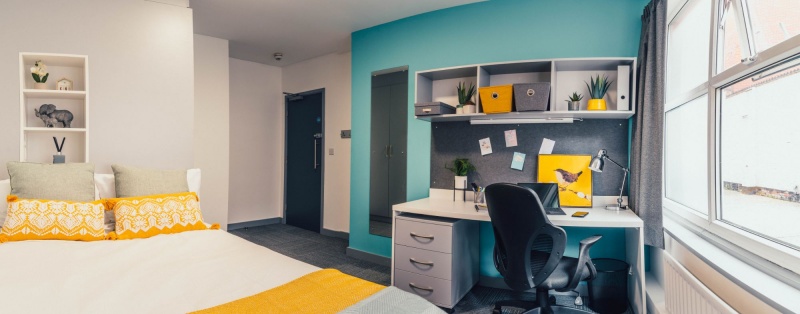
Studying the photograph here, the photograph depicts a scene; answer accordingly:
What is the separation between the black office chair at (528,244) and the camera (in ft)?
5.86

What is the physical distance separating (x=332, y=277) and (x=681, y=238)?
66.3 inches

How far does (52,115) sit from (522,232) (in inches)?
121

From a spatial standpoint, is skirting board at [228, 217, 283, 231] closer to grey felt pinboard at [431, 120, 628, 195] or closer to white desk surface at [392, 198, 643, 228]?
grey felt pinboard at [431, 120, 628, 195]

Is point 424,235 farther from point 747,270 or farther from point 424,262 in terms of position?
point 747,270

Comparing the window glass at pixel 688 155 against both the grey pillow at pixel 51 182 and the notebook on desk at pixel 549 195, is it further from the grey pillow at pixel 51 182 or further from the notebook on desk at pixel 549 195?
the grey pillow at pixel 51 182

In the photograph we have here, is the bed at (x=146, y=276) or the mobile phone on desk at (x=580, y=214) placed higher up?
the mobile phone on desk at (x=580, y=214)

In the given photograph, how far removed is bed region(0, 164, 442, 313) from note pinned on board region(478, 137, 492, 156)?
176 cm

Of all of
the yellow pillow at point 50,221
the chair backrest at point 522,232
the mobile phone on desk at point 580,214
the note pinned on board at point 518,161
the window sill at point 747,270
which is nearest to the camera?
the window sill at point 747,270

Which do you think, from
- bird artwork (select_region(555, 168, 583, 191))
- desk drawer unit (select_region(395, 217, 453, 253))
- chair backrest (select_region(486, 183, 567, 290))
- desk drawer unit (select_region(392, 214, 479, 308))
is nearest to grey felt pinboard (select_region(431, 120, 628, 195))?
bird artwork (select_region(555, 168, 583, 191))

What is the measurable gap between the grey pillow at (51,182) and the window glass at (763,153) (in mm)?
3366

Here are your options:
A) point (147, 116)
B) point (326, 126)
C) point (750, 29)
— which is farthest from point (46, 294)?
point (326, 126)

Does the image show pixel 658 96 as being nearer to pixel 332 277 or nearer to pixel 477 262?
pixel 477 262

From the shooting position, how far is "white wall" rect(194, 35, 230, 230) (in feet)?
13.5

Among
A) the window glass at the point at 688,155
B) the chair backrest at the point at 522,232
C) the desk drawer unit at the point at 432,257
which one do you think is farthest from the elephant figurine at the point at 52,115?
the window glass at the point at 688,155
